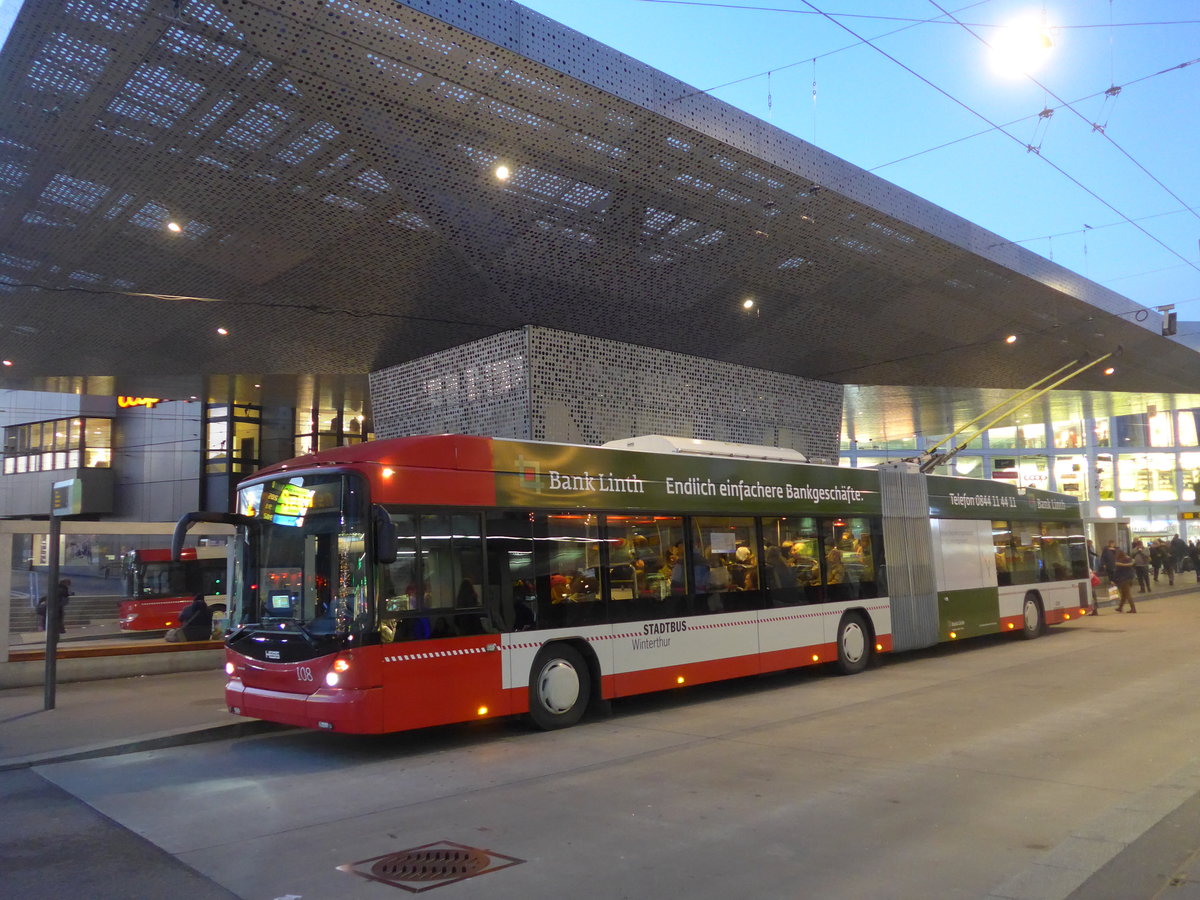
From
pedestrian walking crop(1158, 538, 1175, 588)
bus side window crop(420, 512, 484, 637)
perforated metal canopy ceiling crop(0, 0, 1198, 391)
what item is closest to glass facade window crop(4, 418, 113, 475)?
perforated metal canopy ceiling crop(0, 0, 1198, 391)

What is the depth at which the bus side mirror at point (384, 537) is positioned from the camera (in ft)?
26.7

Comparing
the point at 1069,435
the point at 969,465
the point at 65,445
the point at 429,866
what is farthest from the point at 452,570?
the point at 969,465

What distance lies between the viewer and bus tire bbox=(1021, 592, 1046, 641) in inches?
709

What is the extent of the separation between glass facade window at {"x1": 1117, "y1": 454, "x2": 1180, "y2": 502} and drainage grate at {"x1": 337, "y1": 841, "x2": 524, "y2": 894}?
65847 millimetres

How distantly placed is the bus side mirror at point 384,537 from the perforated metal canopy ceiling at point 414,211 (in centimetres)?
462

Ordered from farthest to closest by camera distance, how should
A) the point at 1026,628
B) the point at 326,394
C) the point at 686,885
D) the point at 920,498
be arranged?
the point at 326,394, the point at 1026,628, the point at 920,498, the point at 686,885

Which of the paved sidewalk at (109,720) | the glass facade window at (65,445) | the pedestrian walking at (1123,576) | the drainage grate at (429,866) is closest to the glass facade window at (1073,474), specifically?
the pedestrian walking at (1123,576)

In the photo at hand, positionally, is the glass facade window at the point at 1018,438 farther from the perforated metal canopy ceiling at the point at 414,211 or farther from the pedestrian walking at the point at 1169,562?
the perforated metal canopy ceiling at the point at 414,211

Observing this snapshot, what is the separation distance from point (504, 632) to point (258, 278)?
312 inches

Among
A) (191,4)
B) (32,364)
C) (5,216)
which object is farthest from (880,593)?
(32,364)

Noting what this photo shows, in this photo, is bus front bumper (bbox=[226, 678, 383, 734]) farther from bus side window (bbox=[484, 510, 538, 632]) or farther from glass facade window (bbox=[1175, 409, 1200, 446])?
glass facade window (bbox=[1175, 409, 1200, 446])

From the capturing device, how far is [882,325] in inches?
739

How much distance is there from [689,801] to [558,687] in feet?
11.2

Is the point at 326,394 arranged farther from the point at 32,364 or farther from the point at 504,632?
the point at 504,632
